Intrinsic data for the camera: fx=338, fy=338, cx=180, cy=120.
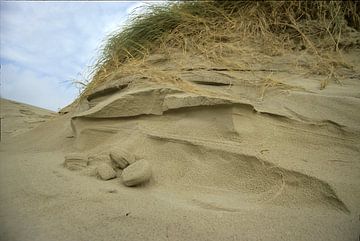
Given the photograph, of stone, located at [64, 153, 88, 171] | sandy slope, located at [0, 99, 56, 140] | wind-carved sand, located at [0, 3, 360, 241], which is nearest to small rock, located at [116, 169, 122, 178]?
wind-carved sand, located at [0, 3, 360, 241]

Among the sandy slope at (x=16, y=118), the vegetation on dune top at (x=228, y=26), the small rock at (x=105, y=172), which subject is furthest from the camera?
the sandy slope at (x=16, y=118)

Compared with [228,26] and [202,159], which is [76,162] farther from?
[228,26]

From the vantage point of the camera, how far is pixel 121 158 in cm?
184

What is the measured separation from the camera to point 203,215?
144cm

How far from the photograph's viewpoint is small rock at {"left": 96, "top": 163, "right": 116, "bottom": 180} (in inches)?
70.4

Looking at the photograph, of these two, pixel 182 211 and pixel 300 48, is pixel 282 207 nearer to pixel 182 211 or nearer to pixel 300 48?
pixel 182 211

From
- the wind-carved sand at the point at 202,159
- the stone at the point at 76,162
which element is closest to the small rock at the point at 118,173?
the wind-carved sand at the point at 202,159

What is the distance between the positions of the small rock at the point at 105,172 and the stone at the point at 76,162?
167mm

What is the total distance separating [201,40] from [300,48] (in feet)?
2.76

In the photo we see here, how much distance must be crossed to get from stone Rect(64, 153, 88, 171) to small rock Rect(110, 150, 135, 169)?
0.21 m

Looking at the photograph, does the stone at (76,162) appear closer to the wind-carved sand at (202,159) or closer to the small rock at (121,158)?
the wind-carved sand at (202,159)

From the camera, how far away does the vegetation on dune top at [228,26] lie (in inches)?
115

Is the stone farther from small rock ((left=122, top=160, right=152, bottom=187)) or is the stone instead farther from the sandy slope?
the sandy slope

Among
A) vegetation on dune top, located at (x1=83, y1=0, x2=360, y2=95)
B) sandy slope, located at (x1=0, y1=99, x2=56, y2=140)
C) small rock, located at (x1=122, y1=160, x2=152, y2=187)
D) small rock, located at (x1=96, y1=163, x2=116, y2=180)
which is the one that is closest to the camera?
small rock, located at (x1=122, y1=160, x2=152, y2=187)
